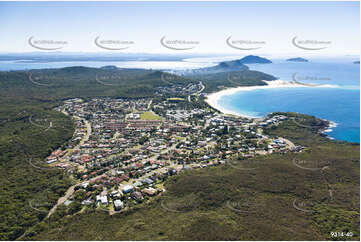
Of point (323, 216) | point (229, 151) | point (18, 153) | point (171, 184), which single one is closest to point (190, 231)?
point (171, 184)

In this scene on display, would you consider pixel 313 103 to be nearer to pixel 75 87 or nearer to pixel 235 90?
pixel 235 90

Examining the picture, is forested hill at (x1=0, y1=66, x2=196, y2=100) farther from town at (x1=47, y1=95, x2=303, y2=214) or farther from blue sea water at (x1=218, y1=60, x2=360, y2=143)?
blue sea water at (x1=218, y1=60, x2=360, y2=143)

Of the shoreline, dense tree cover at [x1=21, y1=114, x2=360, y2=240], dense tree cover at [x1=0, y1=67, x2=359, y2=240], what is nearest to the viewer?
dense tree cover at [x1=21, y1=114, x2=360, y2=240]

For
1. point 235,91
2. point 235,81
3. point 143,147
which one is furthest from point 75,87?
point 235,81

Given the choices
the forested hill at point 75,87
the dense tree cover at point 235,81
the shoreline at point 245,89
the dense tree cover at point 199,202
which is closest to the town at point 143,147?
the dense tree cover at point 199,202

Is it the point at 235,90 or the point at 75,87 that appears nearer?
the point at 75,87

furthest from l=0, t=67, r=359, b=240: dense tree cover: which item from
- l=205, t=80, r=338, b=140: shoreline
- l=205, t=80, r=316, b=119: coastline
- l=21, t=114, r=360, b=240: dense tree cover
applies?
l=205, t=80, r=316, b=119: coastline

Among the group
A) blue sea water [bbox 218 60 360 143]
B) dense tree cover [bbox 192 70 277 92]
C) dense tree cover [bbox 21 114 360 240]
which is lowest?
dense tree cover [bbox 21 114 360 240]

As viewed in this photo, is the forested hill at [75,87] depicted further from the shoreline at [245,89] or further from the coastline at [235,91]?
the shoreline at [245,89]
